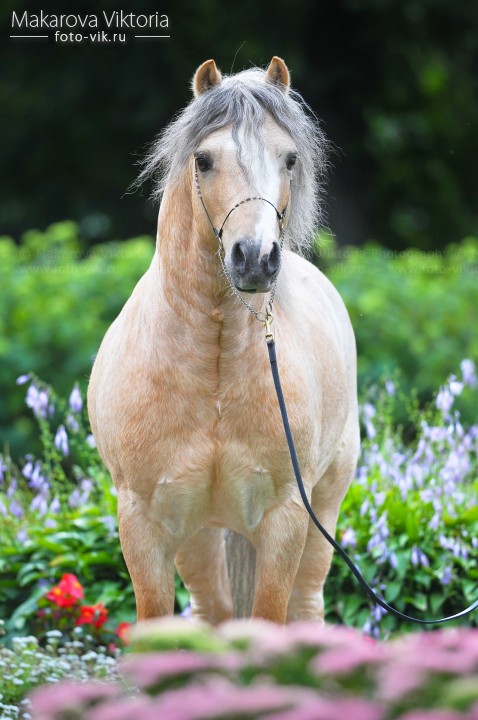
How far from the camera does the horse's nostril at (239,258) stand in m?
3.29

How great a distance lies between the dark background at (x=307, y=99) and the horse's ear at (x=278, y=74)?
31.8ft

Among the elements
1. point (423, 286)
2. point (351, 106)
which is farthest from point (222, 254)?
point (351, 106)

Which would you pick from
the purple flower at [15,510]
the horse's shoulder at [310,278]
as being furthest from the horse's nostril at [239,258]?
the purple flower at [15,510]

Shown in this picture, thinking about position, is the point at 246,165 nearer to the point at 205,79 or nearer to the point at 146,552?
the point at 205,79

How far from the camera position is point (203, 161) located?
3.57 meters

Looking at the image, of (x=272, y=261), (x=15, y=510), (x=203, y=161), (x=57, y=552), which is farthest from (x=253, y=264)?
(x=15, y=510)

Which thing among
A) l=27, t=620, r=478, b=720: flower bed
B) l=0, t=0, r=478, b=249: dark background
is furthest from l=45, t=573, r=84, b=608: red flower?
l=0, t=0, r=478, b=249: dark background

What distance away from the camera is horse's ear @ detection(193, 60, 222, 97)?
3.72m

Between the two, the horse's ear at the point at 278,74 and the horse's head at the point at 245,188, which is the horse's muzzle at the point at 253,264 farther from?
the horse's ear at the point at 278,74

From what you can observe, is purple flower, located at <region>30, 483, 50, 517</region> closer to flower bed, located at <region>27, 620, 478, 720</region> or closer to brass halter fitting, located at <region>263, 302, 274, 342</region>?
brass halter fitting, located at <region>263, 302, 274, 342</region>

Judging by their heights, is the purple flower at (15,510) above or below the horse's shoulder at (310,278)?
below

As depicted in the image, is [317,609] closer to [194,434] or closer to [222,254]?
[194,434]

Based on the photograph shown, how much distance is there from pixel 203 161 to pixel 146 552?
124cm

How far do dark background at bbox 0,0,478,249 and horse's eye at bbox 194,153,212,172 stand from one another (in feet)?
32.8
